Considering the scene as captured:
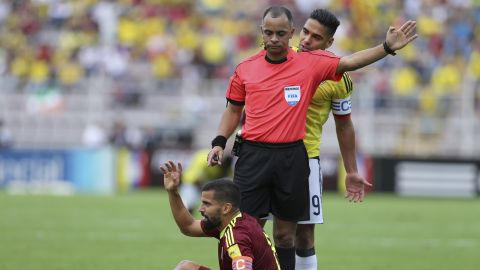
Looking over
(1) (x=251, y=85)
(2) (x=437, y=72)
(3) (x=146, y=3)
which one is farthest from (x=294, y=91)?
(3) (x=146, y=3)

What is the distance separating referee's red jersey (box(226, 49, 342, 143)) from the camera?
7.54 metres

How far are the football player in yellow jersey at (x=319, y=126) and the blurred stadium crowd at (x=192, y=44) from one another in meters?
17.9

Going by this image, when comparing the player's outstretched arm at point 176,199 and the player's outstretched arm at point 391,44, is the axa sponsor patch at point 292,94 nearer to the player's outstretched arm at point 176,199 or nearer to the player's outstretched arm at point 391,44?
the player's outstretched arm at point 391,44

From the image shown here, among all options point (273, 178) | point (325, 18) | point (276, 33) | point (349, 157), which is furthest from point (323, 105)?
point (276, 33)

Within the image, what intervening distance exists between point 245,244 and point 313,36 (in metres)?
2.10

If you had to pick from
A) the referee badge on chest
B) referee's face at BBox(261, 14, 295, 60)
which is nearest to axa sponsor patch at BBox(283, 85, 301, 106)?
the referee badge on chest

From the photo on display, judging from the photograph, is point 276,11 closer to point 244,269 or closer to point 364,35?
point 244,269

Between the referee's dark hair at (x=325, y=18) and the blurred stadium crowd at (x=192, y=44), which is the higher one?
the blurred stadium crowd at (x=192, y=44)

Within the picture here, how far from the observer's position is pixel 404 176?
2556cm

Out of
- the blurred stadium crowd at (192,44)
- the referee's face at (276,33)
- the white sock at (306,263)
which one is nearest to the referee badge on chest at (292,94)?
the referee's face at (276,33)

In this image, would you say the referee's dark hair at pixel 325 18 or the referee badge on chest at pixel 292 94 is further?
the referee's dark hair at pixel 325 18

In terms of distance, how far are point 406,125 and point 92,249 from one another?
1515 cm

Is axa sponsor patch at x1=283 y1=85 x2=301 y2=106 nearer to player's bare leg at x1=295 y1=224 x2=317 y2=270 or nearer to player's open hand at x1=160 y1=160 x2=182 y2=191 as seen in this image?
player's open hand at x1=160 y1=160 x2=182 y2=191

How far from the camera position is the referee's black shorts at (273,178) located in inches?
299
